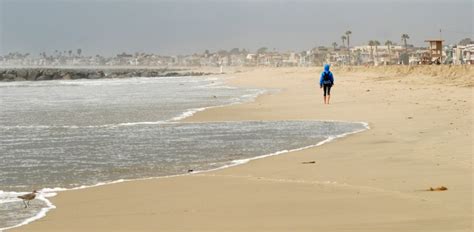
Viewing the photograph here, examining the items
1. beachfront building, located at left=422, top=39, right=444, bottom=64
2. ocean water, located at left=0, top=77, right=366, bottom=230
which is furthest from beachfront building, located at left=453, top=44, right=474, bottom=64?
ocean water, located at left=0, top=77, right=366, bottom=230

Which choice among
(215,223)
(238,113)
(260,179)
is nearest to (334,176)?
(260,179)

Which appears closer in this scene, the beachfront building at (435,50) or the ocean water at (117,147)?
the ocean water at (117,147)

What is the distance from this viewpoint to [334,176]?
7.62 meters

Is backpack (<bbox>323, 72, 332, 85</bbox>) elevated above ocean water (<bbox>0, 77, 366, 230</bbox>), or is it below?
above

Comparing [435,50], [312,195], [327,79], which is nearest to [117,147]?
[312,195]

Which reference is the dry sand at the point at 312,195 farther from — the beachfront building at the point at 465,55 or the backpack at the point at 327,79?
the beachfront building at the point at 465,55

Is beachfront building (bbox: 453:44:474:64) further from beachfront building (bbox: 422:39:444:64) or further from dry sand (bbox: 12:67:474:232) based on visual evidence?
dry sand (bbox: 12:67:474:232)

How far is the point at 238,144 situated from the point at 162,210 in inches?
226

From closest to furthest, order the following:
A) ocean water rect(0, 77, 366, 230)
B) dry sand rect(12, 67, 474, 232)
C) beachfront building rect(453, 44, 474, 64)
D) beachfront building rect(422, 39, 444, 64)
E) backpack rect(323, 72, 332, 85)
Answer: dry sand rect(12, 67, 474, 232) < ocean water rect(0, 77, 366, 230) < backpack rect(323, 72, 332, 85) < beachfront building rect(422, 39, 444, 64) < beachfront building rect(453, 44, 474, 64)

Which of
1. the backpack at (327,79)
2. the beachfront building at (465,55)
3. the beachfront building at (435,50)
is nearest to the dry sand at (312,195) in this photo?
the backpack at (327,79)

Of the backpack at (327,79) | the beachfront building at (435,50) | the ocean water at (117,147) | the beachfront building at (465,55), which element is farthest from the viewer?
the beachfront building at (465,55)

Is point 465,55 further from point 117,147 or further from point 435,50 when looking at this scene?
point 117,147

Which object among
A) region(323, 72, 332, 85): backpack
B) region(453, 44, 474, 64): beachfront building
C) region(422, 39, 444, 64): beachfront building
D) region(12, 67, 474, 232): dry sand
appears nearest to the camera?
region(12, 67, 474, 232): dry sand

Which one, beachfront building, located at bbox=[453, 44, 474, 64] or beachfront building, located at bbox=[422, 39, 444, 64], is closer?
beachfront building, located at bbox=[422, 39, 444, 64]
